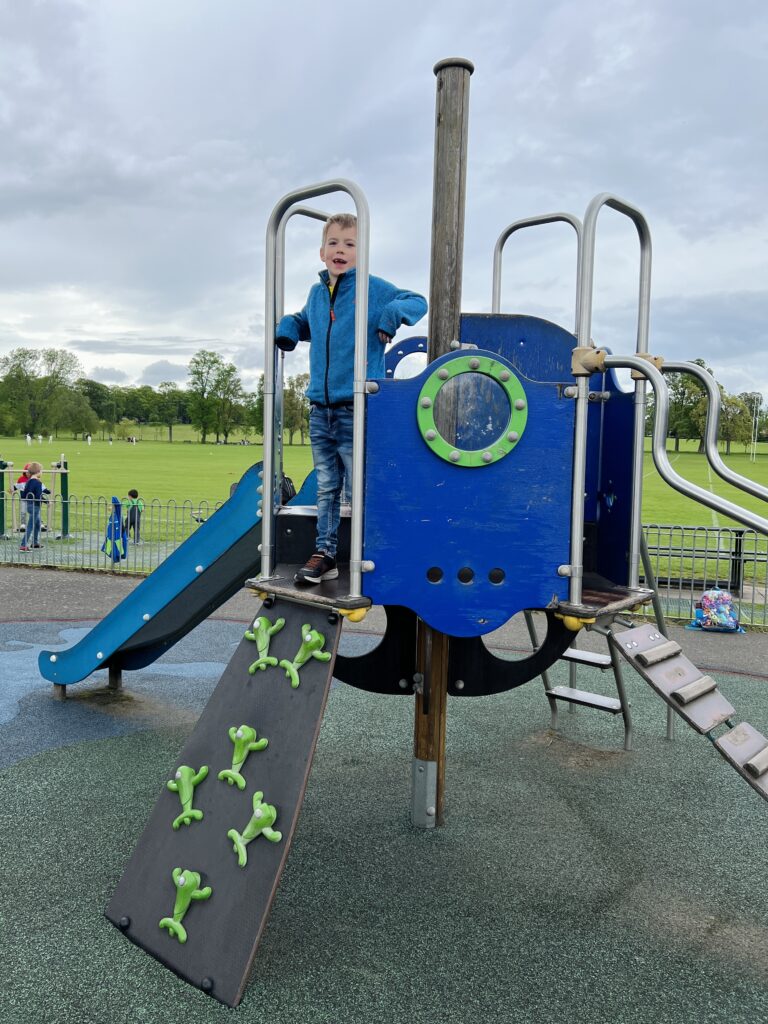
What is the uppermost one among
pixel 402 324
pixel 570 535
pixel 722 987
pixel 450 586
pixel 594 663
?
pixel 402 324

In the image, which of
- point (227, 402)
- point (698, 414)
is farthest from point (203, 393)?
point (698, 414)

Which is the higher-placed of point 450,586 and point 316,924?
point 450,586

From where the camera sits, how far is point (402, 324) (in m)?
3.51

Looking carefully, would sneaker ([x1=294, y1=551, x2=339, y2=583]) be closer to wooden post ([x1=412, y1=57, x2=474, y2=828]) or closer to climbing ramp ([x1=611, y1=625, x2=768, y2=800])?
wooden post ([x1=412, y1=57, x2=474, y2=828])

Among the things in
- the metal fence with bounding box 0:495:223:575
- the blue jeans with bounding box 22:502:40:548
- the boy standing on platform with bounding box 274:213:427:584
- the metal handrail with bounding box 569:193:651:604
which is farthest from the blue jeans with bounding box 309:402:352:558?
the blue jeans with bounding box 22:502:40:548

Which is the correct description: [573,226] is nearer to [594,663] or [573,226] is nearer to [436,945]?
[594,663]

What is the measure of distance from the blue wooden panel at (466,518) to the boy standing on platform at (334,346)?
473 millimetres

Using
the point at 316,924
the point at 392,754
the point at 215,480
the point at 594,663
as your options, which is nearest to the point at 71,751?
the point at 392,754

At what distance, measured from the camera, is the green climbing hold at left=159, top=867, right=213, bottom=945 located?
2.94m

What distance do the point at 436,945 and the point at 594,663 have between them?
2.50 metres

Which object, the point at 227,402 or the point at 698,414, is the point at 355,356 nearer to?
the point at 698,414

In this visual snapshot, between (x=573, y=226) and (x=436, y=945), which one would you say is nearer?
(x=436, y=945)

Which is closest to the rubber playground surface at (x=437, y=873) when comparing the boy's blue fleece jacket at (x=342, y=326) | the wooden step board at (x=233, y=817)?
the wooden step board at (x=233, y=817)

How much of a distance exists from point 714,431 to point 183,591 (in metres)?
3.37
